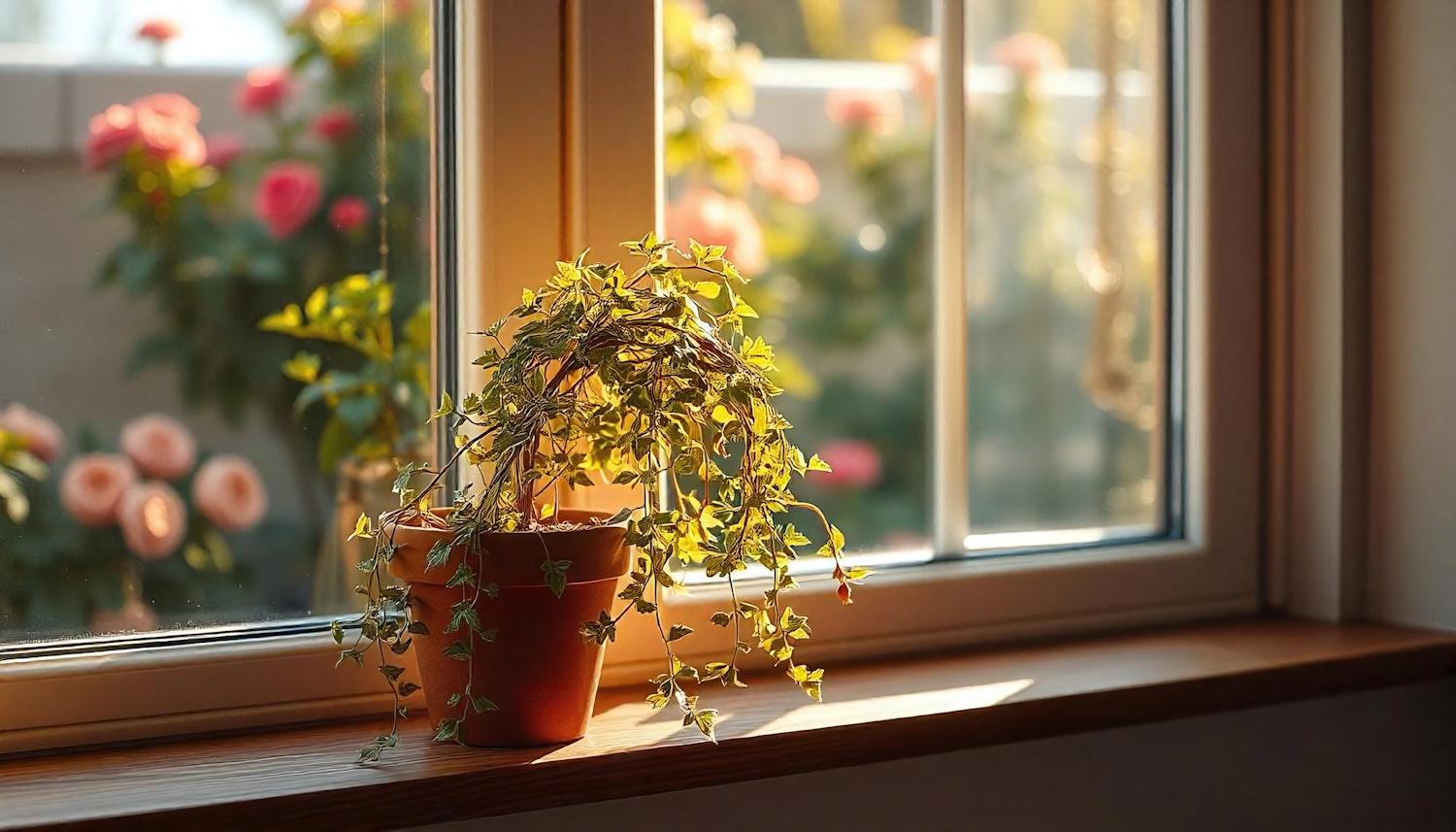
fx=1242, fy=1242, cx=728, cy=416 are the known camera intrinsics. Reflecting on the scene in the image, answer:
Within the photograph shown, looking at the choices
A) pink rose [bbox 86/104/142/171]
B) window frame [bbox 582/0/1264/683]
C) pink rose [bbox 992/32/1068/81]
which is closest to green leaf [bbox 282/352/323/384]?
pink rose [bbox 86/104/142/171]

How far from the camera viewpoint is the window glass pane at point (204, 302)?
93cm

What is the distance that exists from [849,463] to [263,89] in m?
1.52

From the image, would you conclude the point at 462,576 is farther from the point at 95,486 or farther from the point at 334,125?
the point at 334,125

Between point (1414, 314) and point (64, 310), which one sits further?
point (1414, 314)

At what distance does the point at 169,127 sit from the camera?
1.00 m

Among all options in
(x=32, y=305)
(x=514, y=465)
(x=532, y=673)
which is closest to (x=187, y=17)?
(x=32, y=305)

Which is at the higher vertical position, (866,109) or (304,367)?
(866,109)

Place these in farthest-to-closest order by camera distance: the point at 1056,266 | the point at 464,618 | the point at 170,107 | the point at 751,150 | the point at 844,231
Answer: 1. the point at 844,231
2. the point at 1056,266
3. the point at 751,150
4. the point at 170,107
5. the point at 464,618

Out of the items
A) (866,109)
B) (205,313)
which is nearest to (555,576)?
(205,313)

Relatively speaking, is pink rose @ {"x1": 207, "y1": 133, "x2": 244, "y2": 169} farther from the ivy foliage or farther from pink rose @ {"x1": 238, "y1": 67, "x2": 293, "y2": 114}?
the ivy foliage

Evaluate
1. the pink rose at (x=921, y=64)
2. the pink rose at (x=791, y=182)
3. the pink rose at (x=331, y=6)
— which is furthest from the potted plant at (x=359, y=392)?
the pink rose at (x=791, y=182)

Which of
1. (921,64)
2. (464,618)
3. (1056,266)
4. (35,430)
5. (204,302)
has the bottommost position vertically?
(464,618)

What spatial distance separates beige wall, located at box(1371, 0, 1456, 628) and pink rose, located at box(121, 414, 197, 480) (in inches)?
45.7

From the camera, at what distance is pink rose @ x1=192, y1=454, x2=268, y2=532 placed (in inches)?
41.1
